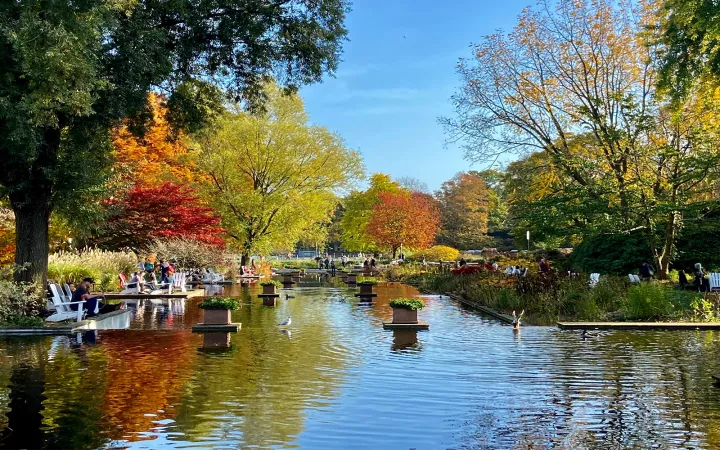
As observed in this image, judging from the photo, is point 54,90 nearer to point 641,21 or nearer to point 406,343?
point 406,343

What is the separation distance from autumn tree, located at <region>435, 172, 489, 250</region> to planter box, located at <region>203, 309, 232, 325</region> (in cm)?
6933

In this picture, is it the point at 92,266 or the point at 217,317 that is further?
the point at 92,266

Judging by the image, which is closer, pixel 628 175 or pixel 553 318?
pixel 553 318

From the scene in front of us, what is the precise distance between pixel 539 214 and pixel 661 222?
20.3 ft

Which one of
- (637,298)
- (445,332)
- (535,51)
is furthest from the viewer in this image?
(535,51)

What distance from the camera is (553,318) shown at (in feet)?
55.5

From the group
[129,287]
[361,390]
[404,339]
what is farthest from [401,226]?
[361,390]

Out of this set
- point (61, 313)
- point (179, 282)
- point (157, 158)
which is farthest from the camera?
point (157, 158)

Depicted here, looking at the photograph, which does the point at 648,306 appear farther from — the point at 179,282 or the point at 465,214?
the point at 465,214

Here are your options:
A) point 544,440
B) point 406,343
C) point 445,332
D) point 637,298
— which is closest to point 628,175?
point 637,298

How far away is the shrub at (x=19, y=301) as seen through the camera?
47.4 feet

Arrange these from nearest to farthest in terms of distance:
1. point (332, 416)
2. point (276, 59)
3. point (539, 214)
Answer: point (332, 416), point (276, 59), point (539, 214)

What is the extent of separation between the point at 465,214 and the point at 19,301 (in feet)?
248

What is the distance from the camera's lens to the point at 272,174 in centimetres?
4572
